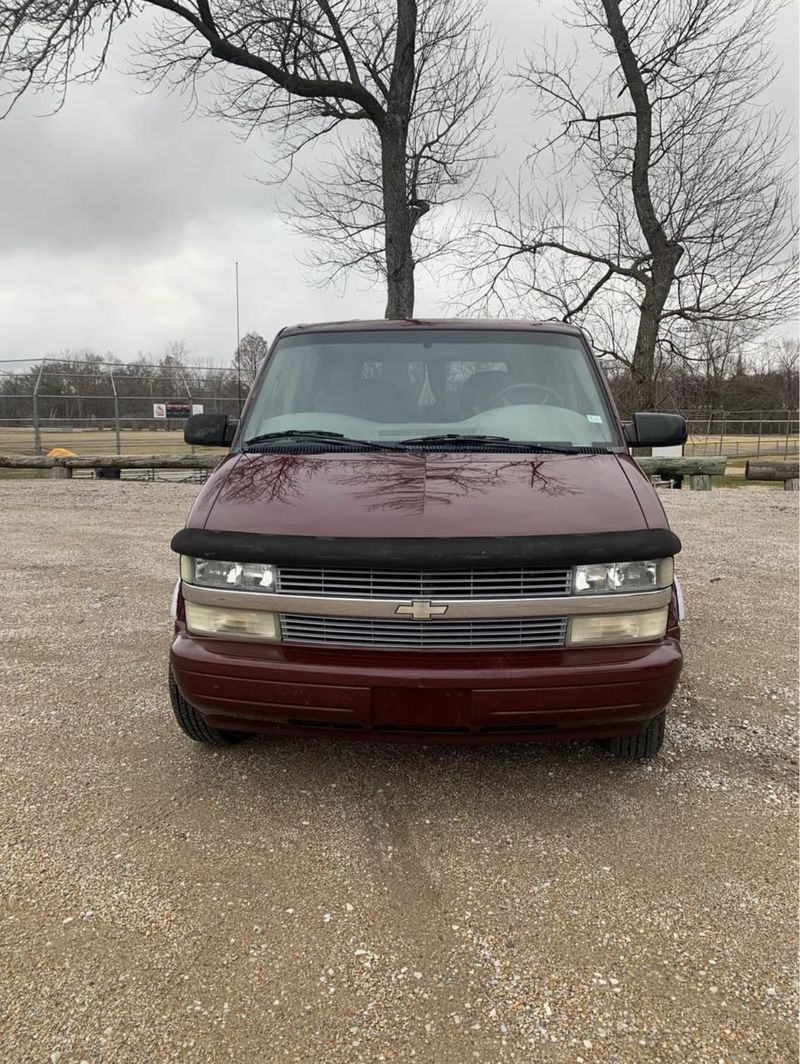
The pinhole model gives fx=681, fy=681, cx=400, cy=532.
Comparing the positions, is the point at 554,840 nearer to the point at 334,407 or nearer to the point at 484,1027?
the point at 484,1027

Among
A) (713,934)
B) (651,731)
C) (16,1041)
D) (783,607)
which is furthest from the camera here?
(783,607)

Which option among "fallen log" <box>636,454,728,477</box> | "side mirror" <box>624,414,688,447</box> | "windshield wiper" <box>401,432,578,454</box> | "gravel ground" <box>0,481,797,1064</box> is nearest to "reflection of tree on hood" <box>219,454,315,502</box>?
"windshield wiper" <box>401,432,578,454</box>

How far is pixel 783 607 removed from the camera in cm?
510

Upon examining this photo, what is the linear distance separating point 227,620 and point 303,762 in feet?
2.64

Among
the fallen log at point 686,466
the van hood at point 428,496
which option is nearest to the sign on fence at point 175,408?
the fallen log at point 686,466

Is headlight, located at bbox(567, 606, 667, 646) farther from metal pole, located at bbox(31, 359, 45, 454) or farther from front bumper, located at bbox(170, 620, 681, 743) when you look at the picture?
metal pole, located at bbox(31, 359, 45, 454)

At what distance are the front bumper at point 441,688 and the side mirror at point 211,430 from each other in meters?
1.62

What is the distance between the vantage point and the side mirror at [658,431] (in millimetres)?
3459

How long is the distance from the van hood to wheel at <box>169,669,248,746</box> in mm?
744

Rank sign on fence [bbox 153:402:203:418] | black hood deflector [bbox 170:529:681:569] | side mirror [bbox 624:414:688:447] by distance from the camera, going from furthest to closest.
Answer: sign on fence [bbox 153:402:203:418] < side mirror [bbox 624:414:688:447] < black hood deflector [bbox 170:529:681:569]

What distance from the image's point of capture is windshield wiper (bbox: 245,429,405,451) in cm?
296

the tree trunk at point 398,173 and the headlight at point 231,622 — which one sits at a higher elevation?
the tree trunk at point 398,173

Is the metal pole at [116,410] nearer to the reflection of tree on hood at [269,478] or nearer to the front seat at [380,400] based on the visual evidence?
the front seat at [380,400]

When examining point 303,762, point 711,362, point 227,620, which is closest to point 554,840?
point 303,762
